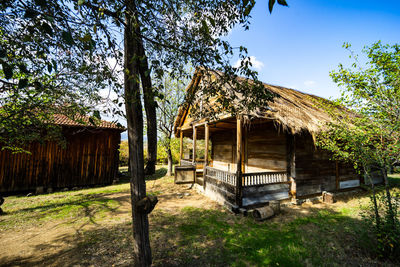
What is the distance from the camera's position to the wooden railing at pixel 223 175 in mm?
6518

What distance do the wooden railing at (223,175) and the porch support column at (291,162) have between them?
283 cm

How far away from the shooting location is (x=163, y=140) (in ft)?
43.2

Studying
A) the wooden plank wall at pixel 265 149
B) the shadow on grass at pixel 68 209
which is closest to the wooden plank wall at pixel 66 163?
the shadow on grass at pixel 68 209

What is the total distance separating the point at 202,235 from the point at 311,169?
6.27 m

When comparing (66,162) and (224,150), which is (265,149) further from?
(66,162)

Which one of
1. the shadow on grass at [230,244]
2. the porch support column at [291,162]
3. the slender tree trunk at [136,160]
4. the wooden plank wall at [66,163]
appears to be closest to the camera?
the slender tree trunk at [136,160]

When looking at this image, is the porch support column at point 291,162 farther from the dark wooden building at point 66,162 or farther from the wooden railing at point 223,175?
the dark wooden building at point 66,162

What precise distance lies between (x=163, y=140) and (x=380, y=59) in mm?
12155

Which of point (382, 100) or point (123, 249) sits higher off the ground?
point (382, 100)

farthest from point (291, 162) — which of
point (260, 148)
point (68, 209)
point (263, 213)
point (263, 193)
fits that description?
point (68, 209)

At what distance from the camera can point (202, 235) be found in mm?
4535

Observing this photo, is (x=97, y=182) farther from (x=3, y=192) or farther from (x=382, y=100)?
(x=382, y=100)

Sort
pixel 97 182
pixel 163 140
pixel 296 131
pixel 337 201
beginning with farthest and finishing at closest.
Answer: pixel 163 140 → pixel 97 182 → pixel 337 201 → pixel 296 131

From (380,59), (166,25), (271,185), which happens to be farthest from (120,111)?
(271,185)
